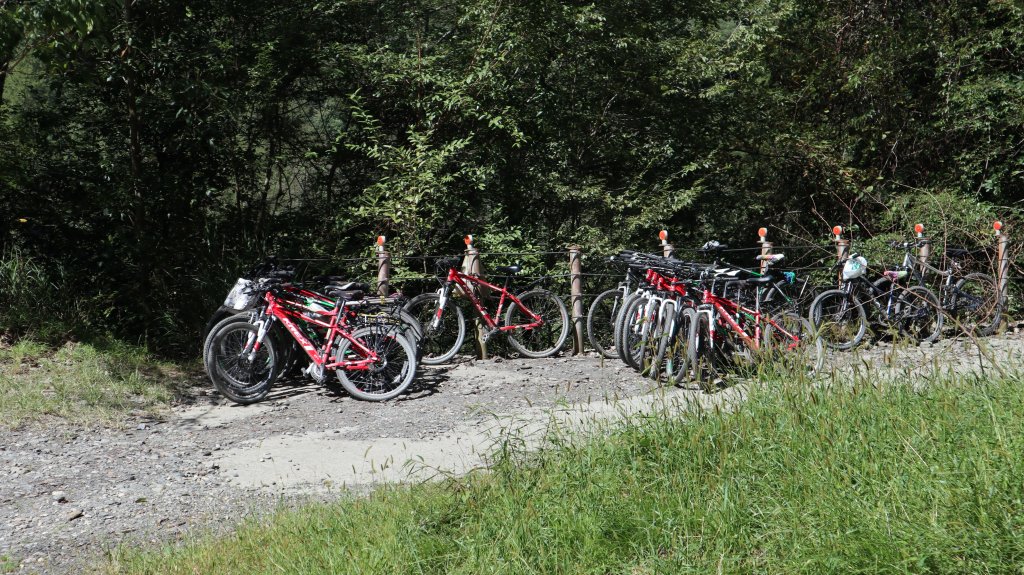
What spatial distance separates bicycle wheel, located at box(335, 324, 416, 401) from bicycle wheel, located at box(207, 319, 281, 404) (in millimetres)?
611

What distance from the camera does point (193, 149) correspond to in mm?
10492

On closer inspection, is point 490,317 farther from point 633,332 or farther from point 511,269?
point 633,332

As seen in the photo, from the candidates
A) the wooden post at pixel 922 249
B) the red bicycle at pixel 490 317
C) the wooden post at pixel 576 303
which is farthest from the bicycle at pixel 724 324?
the wooden post at pixel 922 249

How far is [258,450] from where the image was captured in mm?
6188

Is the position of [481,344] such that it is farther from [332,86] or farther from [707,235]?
→ [707,235]

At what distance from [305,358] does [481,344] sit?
2.06 meters

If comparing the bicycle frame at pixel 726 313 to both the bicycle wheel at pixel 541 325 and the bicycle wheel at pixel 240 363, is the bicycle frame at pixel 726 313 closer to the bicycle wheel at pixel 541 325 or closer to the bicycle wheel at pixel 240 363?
the bicycle wheel at pixel 541 325

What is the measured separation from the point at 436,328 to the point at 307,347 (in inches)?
72.7

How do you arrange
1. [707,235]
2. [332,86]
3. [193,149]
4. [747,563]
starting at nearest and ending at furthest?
1. [747,563]
2. [193,149]
3. [332,86]
4. [707,235]

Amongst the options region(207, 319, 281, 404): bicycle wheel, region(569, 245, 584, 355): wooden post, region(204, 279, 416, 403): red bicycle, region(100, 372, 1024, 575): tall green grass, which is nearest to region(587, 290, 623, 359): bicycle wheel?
region(569, 245, 584, 355): wooden post

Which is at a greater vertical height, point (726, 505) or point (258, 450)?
point (726, 505)

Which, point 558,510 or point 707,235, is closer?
point 558,510

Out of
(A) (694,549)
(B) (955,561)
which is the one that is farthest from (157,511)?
(B) (955,561)

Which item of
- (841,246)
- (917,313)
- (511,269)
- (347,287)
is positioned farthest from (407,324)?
(917,313)
